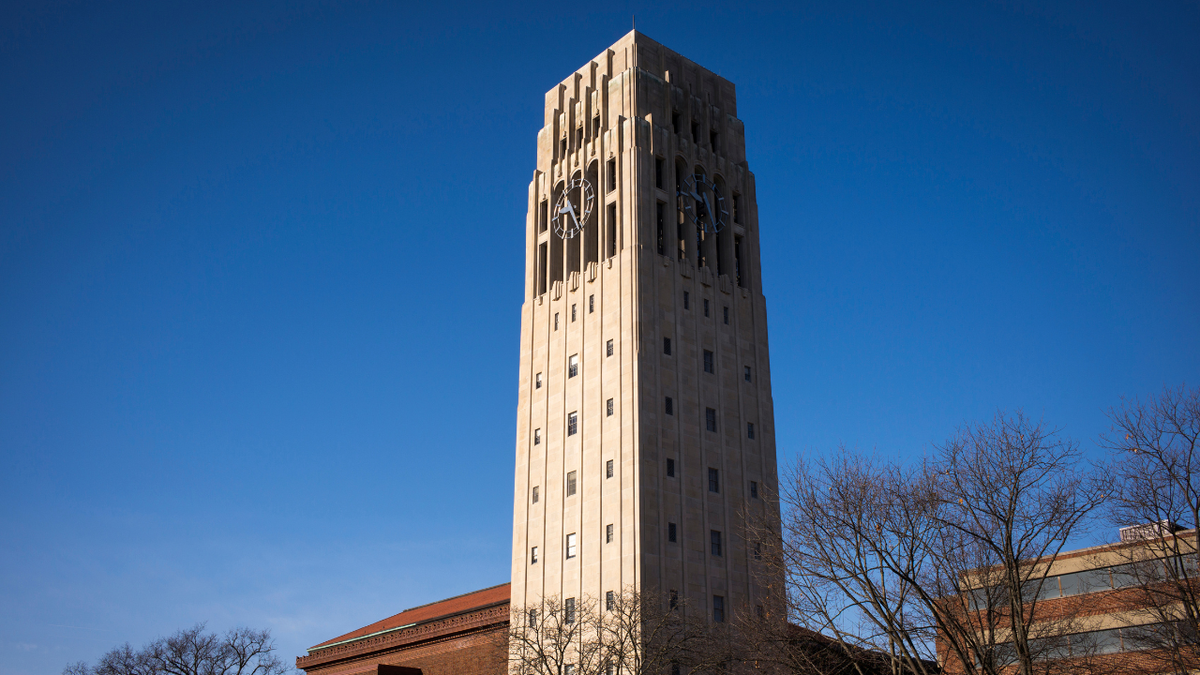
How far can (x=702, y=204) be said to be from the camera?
248ft

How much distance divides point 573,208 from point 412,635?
3203 centimetres

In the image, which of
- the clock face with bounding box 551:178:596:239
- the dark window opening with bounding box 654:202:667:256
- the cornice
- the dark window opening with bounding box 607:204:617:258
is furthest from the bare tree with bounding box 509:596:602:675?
the clock face with bounding box 551:178:596:239

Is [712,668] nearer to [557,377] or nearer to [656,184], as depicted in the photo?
[557,377]

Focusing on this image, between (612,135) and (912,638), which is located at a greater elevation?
(612,135)

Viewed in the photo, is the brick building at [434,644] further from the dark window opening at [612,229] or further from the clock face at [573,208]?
the clock face at [573,208]

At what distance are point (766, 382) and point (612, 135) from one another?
19768mm

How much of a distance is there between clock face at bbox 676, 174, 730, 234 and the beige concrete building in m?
0.14

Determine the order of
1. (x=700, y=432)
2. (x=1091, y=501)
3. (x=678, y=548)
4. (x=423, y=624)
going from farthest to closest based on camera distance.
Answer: (x=423, y=624) → (x=700, y=432) → (x=678, y=548) → (x=1091, y=501)

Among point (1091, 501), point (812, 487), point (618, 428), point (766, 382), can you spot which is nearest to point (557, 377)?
point (618, 428)

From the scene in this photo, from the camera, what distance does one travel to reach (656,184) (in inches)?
2879

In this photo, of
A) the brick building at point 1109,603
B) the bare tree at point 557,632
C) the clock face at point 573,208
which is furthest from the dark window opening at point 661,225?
the brick building at point 1109,603

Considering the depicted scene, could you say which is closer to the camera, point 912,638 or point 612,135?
point 912,638

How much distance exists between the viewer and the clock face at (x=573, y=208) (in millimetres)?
74375

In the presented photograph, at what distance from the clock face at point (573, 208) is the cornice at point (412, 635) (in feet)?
83.9
